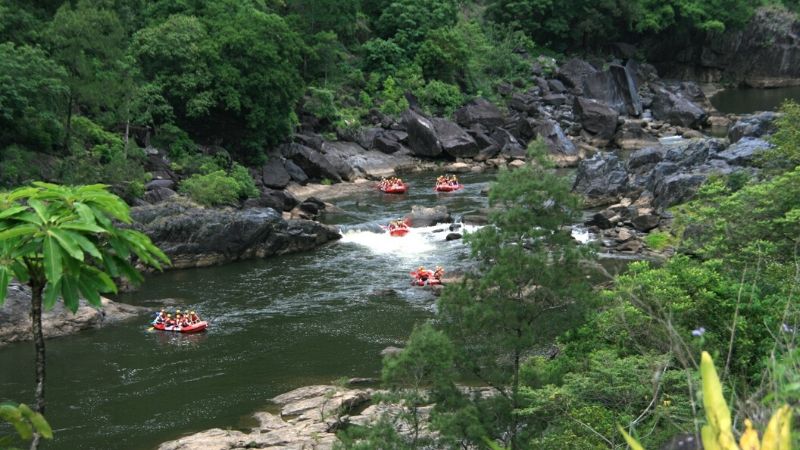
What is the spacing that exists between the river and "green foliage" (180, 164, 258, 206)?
19.7 feet

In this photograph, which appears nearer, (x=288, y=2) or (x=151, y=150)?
(x=151, y=150)

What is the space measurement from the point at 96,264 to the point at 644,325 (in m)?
13.0

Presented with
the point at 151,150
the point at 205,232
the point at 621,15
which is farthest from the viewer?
the point at 621,15

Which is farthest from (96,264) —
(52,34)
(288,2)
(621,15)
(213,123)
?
(621,15)

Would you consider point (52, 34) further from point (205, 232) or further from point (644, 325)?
point (644, 325)

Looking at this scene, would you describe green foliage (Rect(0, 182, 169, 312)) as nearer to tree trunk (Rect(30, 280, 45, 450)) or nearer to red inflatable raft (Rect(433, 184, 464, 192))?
tree trunk (Rect(30, 280, 45, 450))

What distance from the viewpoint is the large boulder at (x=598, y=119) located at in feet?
224

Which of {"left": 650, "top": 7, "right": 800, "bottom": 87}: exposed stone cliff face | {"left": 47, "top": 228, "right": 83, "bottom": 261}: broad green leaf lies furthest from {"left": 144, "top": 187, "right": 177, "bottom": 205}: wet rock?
{"left": 650, "top": 7, "right": 800, "bottom": 87}: exposed stone cliff face

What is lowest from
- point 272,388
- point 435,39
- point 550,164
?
point 272,388

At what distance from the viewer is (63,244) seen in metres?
8.16

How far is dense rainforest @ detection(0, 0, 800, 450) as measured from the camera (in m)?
16.4

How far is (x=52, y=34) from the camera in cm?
4503

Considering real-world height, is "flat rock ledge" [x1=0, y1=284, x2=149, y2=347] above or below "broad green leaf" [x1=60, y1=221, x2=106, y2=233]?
below

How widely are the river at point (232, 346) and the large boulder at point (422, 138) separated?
20.0 metres
